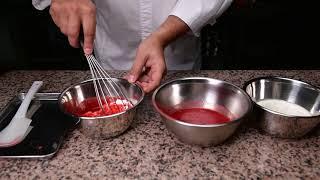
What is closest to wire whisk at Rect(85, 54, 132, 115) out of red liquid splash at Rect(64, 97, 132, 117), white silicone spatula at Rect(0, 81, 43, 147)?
red liquid splash at Rect(64, 97, 132, 117)

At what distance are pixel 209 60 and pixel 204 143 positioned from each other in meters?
1.47

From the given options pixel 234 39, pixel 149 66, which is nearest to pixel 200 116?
pixel 149 66

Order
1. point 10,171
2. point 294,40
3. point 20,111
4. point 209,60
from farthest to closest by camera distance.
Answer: point 294,40, point 209,60, point 20,111, point 10,171

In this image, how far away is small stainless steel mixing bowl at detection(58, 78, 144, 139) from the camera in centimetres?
77

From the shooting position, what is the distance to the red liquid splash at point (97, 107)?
0.87 m

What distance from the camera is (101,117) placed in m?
0.75

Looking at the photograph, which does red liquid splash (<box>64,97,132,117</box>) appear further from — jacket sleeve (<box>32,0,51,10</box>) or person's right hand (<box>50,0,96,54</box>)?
jacket sleeve (<box>32,0,51,10</box>)

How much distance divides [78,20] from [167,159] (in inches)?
18.4

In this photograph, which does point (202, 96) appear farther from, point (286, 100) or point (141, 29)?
point (141, 29)

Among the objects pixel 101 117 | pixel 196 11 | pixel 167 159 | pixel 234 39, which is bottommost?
pixel 234 39

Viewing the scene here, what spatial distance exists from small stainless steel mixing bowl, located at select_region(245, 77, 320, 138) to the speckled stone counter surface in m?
0.05

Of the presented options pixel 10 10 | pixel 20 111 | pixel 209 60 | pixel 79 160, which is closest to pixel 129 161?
pixel 79 160

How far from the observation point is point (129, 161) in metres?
0.75

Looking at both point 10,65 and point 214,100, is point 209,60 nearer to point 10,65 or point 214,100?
point 214,100
